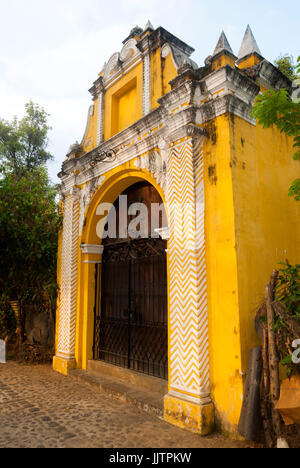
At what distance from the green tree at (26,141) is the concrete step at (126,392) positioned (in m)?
11.7

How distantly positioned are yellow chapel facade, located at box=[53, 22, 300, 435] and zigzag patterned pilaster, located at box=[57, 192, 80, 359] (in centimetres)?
2

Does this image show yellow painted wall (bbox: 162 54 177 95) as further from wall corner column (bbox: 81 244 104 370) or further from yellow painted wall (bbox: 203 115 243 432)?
wall corner column (bbox: 81 244 104 370)

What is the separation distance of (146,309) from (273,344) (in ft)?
8.55

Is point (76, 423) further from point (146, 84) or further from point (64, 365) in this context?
point (146, 84)

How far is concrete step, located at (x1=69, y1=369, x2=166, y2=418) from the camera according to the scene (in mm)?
4258

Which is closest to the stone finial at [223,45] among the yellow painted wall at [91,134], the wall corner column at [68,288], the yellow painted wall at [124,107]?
the yellow painted wall at [124,107]

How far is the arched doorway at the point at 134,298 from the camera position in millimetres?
5172

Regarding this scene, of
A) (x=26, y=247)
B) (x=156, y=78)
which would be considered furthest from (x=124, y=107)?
(x=26, y=247)

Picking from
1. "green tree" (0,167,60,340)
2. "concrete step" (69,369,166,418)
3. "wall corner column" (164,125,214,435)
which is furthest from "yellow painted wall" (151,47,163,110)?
"concrete step" (69,369,166,418)

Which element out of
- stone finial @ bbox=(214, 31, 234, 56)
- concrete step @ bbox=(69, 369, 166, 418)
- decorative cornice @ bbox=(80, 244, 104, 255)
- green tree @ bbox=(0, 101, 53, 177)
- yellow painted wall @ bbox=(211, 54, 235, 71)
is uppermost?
green tree @ bbox=(0, 101, 53, 177)

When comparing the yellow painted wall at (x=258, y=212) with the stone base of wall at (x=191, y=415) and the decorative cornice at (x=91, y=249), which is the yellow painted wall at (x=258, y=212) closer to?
the stone base of wall at (x=191, y=415)

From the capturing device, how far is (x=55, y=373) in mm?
6340

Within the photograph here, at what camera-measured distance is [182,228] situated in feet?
13.8

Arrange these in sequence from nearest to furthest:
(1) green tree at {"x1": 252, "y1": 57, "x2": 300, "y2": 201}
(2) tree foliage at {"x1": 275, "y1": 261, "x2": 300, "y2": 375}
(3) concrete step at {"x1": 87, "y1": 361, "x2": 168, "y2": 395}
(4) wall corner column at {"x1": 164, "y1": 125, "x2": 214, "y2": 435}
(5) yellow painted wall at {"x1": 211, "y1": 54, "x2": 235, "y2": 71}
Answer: (2) tree foliage at {"x1": 275, "y1": 261, "x2": 300, "y2": 375} → (1) green tree at {"x1": 252, "y1": 57, "x2": 300, "y2": 201} → (4) wall corner column at {"x1": 164, "y1": 125, "x2": 214, "y2": 435} → (5) yellow painted wall at {"x1": 211, "y1": 54, "x2": 235, "y2": 71} → (3) concrete step at {"x1": 87, "y1": 361, "x2": 168, "y2": 395}
